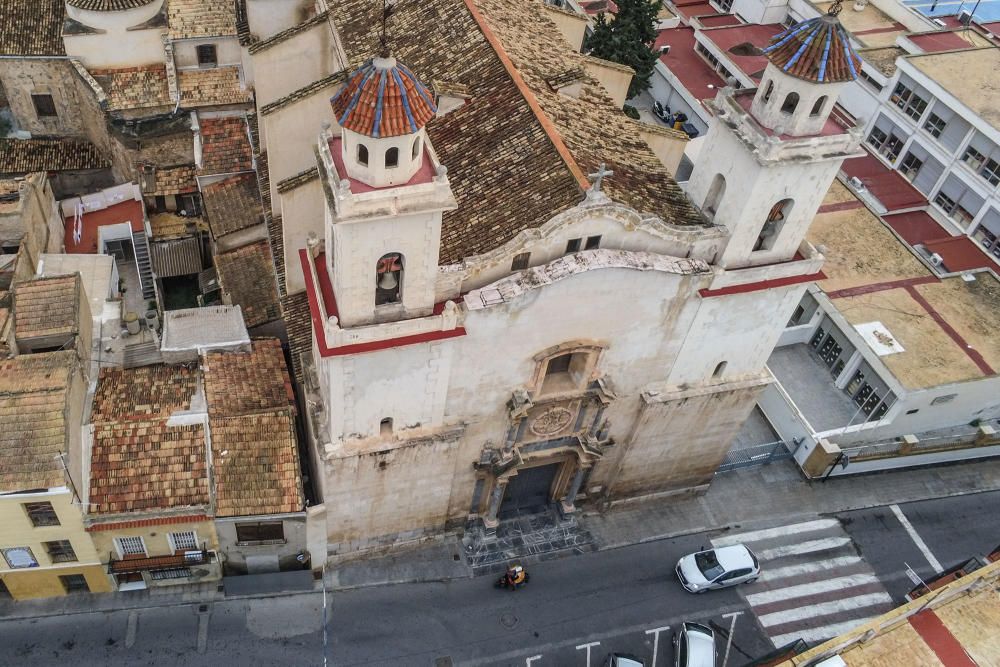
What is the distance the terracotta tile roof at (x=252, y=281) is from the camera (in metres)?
39.8

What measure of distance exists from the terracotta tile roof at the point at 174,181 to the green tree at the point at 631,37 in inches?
1050

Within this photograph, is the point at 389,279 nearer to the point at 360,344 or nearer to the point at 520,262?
the point at 360,344

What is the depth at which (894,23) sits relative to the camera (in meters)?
61.7

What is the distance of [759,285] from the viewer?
103ft

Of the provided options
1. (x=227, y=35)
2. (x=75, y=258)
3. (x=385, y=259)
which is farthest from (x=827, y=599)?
(x=227, y=35)

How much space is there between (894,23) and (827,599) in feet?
144

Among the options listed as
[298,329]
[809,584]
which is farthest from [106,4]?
[809,584]


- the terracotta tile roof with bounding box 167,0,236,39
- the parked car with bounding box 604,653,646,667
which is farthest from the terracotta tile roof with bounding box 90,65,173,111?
the parked car with bounding box 604,653,646,667

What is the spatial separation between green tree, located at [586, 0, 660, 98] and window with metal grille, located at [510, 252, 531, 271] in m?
28.8

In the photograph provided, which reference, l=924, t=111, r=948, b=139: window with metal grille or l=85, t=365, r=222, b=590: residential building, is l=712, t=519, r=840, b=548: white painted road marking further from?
l=924, t=111, r=948, b=139: window with metal grille

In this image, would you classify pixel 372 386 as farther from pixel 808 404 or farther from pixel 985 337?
pixel 985 337

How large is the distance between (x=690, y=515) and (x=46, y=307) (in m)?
28.6

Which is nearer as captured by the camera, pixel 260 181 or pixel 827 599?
pixel 827 599

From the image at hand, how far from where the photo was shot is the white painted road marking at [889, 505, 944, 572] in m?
39.2
